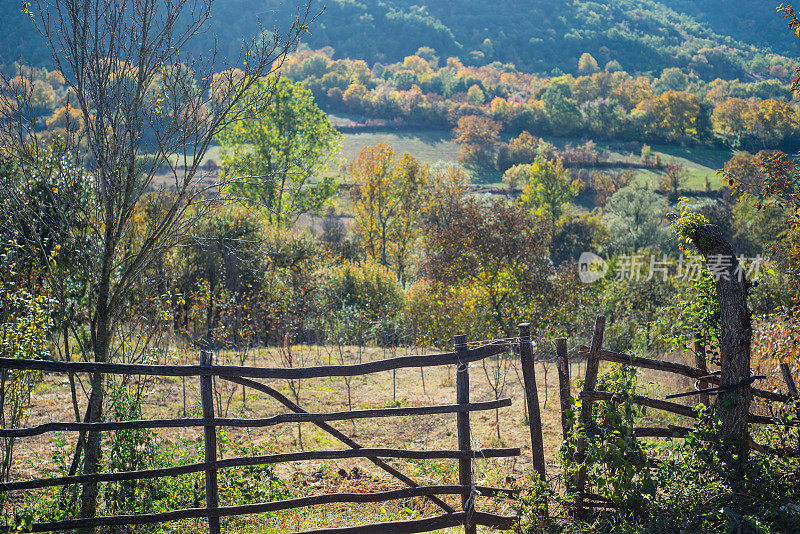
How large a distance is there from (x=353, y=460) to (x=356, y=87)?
268 ft

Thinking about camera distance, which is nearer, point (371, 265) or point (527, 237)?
point (527, 237)

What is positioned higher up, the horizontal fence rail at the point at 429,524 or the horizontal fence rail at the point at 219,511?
the horizontal fence rail at the point at 219,511

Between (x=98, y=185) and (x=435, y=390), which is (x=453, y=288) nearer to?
(x=435, y=390)

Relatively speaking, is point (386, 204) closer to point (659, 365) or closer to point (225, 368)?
point (659, 365)

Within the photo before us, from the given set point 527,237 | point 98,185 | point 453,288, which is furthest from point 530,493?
point 527,237

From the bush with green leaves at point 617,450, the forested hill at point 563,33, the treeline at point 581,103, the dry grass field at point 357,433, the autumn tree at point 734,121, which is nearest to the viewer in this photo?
the bush with green leaves at point 617,450

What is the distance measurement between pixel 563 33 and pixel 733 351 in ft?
484

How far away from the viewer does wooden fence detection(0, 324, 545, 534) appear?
4.11 metres

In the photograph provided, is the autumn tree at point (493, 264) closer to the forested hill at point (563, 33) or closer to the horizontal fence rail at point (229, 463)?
the horizontal fence rail at point (229, 463)

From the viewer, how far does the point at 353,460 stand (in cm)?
723

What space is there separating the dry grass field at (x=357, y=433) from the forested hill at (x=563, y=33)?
11947cm

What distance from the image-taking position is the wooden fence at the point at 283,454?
162 inches

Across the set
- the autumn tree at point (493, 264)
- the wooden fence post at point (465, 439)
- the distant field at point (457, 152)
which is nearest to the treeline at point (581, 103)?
the distant field at point (457, 152)
